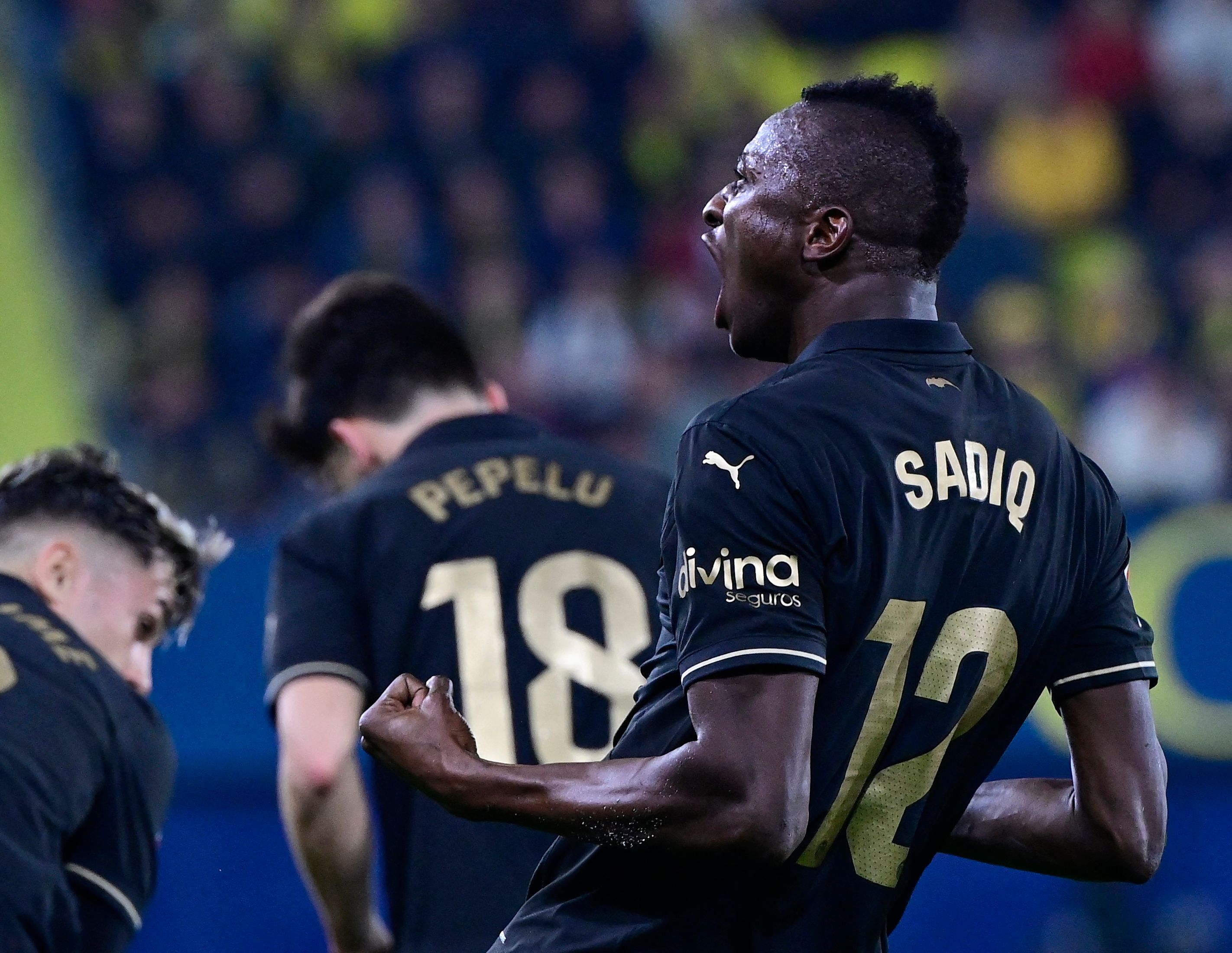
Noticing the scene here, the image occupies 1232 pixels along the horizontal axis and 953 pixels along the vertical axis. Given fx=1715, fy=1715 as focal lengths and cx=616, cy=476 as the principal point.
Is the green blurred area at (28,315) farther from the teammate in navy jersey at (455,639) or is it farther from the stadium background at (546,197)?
the teammate in navy jersey at (455,639)

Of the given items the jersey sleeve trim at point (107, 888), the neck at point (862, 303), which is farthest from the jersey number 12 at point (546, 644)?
the neck at point (862, 303)

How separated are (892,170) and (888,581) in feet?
1.81

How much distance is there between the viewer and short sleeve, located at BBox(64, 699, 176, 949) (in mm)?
3189

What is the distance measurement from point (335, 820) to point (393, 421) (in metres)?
0.90

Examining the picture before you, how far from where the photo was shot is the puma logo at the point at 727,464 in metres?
2.03

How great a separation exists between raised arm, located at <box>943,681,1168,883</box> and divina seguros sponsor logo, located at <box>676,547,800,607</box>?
58 centimetres

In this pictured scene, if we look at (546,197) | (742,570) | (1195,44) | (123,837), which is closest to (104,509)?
(123,837)

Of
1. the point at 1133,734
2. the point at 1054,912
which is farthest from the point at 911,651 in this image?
the point at 1054,912

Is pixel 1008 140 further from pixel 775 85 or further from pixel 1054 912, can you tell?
pixel 1054 912

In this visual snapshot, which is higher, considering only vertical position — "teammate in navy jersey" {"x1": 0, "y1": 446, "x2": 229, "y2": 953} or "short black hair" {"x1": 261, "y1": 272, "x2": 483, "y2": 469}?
"short black hair" {"x1": 261, "y1": 272, "x2": 483, "y2": 469}

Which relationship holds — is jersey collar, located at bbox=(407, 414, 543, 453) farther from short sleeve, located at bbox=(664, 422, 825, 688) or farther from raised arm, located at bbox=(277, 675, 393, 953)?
short sleeve, located at bbox=(664, 422, 825, 688)

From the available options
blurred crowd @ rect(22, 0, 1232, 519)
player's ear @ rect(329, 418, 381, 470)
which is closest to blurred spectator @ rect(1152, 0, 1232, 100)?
blurred crowd @ rect(22, 0, 1232, 519)

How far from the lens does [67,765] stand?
3.12m

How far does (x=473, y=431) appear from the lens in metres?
3.73
